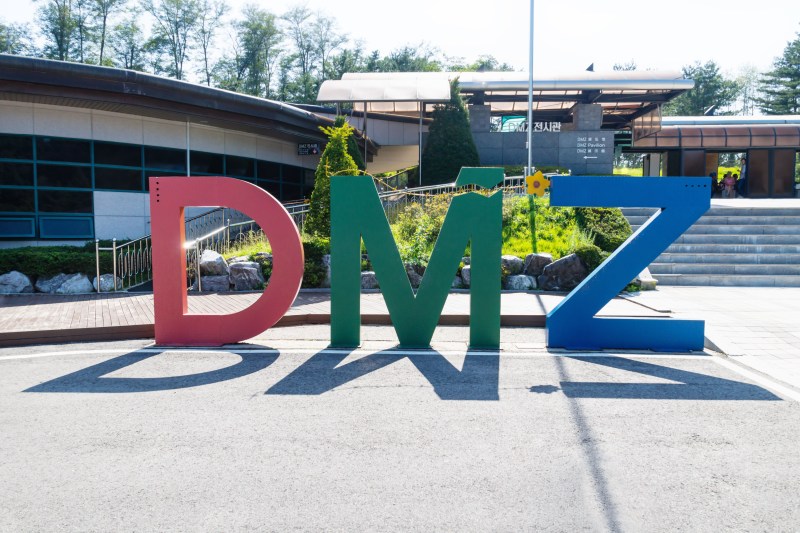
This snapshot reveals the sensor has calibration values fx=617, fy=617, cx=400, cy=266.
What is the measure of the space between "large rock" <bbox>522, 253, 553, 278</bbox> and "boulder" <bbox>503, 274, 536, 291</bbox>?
0.52 feet

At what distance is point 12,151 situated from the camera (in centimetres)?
1478

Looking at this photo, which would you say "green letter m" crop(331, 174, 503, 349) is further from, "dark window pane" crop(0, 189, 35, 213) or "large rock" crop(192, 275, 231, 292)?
"dark window pane" crop(0, 189, 35, 213)

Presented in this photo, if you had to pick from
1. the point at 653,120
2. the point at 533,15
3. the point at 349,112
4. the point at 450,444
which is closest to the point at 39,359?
the point at 450,444

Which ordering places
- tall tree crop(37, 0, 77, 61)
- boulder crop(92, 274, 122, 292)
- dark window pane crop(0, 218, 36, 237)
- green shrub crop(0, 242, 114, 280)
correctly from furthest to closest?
tall tree crop(37, 0, 77, 61), dark window pane crop(0, 218, 36, 237), boulder crop(92, 274, 122, 292), green shrub crop(0, 242, 114, 280)

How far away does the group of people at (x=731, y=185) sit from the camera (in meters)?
31.5

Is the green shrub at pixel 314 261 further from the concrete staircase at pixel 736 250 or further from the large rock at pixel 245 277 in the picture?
the concrete staircase at pixel 736 250

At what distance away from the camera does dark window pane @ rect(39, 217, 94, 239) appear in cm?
1531

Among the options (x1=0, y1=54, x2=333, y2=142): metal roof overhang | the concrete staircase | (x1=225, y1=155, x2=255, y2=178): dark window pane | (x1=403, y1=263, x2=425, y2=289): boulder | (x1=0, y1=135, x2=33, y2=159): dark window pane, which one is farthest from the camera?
(x1=225, y1=155, x2=255, y2=178): dark window pane

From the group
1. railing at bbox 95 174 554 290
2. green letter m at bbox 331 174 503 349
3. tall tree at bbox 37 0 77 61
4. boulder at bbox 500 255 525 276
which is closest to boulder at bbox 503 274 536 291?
boulder at bbox 500 255 525 276

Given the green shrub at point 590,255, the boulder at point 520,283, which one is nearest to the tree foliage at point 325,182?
the boulder at point 520,283

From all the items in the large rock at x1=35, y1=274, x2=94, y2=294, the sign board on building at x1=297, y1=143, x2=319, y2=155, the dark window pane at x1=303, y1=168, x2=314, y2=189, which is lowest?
the large rock at x1=35, y1=274, x2=94, y2=294

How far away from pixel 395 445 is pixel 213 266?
30.0 feet

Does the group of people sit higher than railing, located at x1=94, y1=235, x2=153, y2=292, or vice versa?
the group of people

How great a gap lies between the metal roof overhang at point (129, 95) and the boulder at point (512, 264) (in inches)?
337
